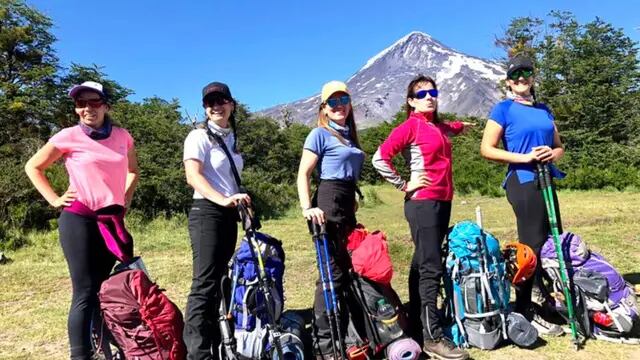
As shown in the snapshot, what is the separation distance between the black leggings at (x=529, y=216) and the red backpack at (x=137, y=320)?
2.85m

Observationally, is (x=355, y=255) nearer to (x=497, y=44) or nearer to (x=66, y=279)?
(x=66, y=279)

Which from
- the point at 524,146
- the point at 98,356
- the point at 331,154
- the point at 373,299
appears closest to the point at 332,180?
the point at 331,154

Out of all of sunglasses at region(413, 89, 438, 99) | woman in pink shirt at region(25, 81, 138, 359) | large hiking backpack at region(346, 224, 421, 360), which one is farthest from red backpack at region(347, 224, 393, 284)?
woman in pink shirt at region(25, 81, 138, 359)

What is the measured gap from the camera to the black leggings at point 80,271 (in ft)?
11.1

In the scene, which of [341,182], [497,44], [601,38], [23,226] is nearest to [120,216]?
[341,182]

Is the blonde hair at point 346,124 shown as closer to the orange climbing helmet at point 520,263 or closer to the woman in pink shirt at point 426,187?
the woman in pink shirt at point 426,187

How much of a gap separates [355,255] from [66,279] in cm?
550

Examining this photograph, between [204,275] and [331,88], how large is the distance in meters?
1.65

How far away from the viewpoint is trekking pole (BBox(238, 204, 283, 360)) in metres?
3.36

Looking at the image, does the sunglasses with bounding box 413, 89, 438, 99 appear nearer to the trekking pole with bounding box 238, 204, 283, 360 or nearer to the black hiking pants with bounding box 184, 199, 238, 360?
the trekking pole with bounding box 238, 204, 283, 360

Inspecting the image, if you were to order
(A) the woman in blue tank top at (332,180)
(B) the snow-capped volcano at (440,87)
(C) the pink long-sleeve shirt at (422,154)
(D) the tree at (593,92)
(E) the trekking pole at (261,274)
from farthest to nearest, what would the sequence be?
(B) the snow-capped volcano at (440,87) < (D) the tree at (593,92) < (C) the pink long-sleeve shirt at (422,154) < (A) the woman in blue tank top at (332,180) < (E) the trekking pole at (261,274)

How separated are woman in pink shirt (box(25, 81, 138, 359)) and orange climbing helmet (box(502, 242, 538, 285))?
10.1 feet

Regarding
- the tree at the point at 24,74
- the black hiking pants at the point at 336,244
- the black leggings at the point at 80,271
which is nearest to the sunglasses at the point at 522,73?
the black hiking pants at the point at 336,244

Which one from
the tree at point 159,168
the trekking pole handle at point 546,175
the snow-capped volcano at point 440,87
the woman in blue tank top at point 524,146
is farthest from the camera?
the snow-capped volcano at point 440,87
